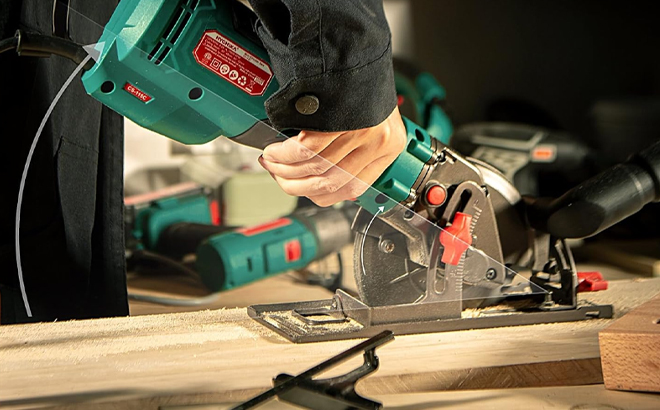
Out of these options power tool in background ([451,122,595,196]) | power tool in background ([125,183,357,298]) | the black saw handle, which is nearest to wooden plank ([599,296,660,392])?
the black saw handle

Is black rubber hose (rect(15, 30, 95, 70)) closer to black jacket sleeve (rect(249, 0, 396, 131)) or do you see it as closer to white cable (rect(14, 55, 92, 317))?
white cable (rect(14, 55, 92, 317))

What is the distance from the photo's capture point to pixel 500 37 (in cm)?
270

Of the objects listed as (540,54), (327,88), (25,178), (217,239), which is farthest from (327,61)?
(540,54)

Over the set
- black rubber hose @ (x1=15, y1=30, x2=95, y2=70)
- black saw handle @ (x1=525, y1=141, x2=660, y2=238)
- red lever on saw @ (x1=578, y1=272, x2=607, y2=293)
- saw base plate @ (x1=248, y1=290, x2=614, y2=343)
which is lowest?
saw base plate @ (x1=248, y1=290, x2=614, y2=343)

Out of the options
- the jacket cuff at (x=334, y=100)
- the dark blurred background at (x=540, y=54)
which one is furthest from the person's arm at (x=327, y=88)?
the dark blurred background at (x=540, y=54)

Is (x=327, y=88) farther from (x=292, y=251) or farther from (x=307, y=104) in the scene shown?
(x=292, y=251)

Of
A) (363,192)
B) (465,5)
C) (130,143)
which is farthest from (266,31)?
(465,5)

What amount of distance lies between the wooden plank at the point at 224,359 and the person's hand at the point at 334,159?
0.21 m

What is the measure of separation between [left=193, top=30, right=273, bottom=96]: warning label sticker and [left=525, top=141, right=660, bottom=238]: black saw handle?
463 mm

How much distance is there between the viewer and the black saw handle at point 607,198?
3.40 feet

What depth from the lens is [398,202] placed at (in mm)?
1001

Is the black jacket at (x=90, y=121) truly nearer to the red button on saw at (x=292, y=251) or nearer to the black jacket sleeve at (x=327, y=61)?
the black jacket sleeve at (x=327, y=61)

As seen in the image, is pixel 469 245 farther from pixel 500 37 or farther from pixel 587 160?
pixel 500 37

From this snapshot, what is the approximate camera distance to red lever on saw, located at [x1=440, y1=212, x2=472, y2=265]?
3.33 ft
